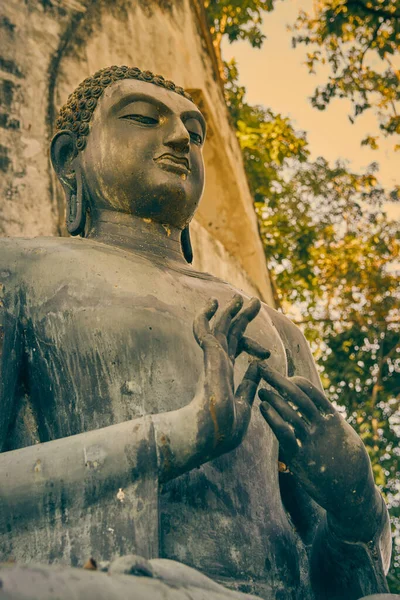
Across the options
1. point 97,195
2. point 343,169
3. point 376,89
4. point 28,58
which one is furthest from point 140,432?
point 343,169

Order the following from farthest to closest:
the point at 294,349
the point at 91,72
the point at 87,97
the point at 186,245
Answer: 1. the point at 91,72
2. the point at 186,245
3. the point at 294,349
4. the point at 87,97

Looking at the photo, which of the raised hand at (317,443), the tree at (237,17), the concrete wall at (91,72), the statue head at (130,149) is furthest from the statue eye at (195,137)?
the tree at (237,17)

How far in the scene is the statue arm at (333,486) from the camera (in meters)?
3.90

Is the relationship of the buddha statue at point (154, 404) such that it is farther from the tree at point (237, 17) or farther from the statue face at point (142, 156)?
the tree at point (237, 17)

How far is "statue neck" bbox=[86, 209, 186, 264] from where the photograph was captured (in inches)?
187

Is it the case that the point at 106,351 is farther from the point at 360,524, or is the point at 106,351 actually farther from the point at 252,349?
the point at 360,524

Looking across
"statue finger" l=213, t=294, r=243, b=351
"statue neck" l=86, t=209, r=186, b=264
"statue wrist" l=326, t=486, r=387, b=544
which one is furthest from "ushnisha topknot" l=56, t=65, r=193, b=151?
"statue wrist" l=326, t=486, r=387, b=544

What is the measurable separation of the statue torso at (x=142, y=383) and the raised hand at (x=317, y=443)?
264 mm

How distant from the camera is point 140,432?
3.68 m

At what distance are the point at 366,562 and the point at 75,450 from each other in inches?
45.6

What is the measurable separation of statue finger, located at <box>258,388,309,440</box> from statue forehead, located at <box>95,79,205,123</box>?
4.72ft

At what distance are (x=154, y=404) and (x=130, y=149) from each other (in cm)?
110

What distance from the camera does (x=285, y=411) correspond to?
3.88 metres

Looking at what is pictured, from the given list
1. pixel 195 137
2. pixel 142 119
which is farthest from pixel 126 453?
pixel 195 137
